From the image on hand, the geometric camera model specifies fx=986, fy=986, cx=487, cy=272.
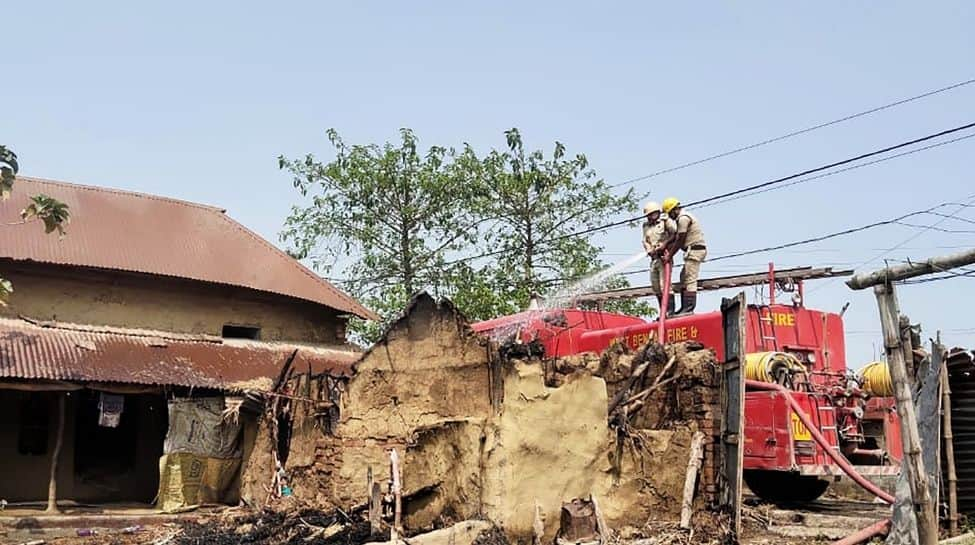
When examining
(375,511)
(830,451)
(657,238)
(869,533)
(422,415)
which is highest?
(657,238)

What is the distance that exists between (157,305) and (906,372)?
16.9 meters

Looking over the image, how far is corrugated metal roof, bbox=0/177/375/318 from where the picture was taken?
20.6m

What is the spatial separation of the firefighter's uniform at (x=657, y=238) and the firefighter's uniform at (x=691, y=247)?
0.42 ft

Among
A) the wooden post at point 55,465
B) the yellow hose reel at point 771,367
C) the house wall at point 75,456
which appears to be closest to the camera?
the yellow hose reel at point 771,367

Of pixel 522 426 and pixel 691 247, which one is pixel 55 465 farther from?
pixel 691 247

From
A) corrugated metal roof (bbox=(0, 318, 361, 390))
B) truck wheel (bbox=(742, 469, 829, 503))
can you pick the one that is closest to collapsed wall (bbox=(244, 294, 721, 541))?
truck wheel (bbox=(742, 469, 829, 503))

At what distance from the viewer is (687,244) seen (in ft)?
42.4

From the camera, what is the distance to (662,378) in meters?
11.5

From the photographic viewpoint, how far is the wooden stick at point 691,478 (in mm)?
10727

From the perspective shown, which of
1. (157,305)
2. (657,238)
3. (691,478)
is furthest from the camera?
(157,305)

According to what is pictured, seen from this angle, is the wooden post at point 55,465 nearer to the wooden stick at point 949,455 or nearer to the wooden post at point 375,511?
the wooden post at point 375,511

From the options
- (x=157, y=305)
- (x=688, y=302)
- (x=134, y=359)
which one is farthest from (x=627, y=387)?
(x=157, y=305)

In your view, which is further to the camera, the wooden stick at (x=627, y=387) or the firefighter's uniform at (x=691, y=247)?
the firefighter's uniform at (x=691, y=247)

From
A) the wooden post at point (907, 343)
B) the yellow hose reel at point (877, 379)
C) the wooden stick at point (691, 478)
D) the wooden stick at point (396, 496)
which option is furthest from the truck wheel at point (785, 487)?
the wooden stick at point (396, 496)
